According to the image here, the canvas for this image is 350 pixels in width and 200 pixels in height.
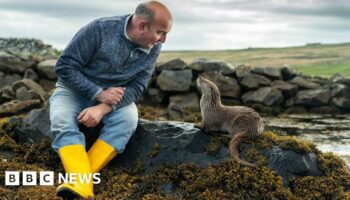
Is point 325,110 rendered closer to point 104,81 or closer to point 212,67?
point 212,67

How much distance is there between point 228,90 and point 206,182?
50.6ft

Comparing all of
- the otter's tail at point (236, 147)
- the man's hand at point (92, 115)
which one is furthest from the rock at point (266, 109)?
the man's hand at point (92, 115)

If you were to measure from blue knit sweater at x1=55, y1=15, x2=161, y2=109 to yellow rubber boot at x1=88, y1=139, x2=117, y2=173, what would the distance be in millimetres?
545

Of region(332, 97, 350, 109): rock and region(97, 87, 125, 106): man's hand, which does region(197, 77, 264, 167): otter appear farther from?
region(332, 97, 350, 109): rock

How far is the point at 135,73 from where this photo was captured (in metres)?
6.91

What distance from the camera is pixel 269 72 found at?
2217 centimetres

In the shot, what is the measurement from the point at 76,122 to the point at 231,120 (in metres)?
1.81

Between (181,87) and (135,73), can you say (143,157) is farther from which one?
(181,87)

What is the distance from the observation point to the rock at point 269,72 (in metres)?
22.1

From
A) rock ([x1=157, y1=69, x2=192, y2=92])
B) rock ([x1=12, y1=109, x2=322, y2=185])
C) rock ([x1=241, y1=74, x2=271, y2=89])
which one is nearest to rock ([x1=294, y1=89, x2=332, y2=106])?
rock ([x1=241, y1=74, x2=271, y2=89])

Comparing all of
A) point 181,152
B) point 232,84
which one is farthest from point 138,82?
point 232,84

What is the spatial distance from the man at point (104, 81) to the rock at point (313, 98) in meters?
15.2

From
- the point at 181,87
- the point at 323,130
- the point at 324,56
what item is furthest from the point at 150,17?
the point at 324,56

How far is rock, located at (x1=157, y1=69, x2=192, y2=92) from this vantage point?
20.9 metres
